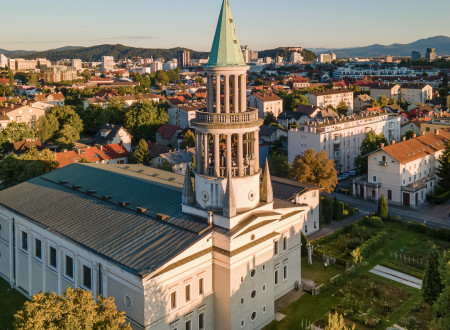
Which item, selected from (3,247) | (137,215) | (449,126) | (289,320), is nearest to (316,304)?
(289,320)

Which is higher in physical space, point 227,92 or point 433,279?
point 227,92

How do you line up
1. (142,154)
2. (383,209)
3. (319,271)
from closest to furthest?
(319,271) → (383,209) → (142,154)

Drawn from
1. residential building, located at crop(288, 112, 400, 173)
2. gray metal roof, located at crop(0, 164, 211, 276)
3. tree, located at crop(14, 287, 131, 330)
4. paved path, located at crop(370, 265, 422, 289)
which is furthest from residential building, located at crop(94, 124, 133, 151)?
tree, located at crop(14, 287, 131, 330)

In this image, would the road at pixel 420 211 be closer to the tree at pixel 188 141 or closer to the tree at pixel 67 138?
the tree at pixel 188 141

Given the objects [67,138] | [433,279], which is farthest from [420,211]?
[67,138]

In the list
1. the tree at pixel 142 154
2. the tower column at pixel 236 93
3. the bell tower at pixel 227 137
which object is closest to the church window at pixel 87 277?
the bell tower at pixel 227 137

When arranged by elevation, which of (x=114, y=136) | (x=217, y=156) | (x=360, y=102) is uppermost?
(x=360, y=102)

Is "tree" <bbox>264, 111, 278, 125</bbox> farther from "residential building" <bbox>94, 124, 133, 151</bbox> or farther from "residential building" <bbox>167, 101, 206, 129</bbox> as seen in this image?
"residential building" <bbox>94, 124, 133, 151</bbox>

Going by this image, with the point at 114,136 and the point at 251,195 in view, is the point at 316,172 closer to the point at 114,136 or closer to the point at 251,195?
the point at 251,195

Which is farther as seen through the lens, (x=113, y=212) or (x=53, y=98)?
(x=53, y=98)

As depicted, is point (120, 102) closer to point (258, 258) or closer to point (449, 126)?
point (449, 126)
